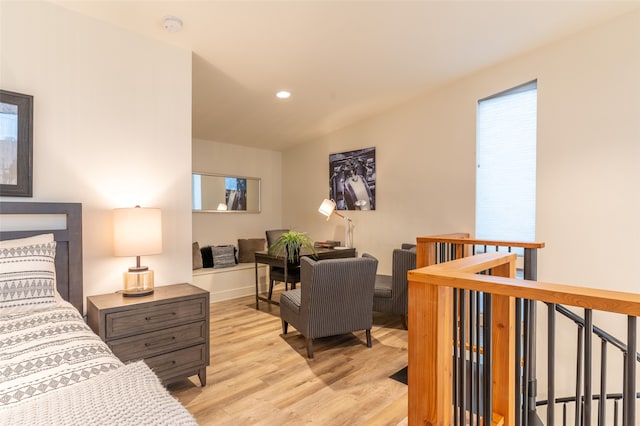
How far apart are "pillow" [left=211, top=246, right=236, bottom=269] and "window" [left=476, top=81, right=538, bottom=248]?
3317mm

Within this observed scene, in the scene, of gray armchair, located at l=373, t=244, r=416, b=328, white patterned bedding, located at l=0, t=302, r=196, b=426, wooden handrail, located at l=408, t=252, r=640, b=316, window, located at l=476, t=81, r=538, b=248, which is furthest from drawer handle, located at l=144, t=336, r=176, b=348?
window, located at l=476, t=81, r=538, b=248

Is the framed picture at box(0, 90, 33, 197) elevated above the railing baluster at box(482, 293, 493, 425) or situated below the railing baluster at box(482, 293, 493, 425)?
above

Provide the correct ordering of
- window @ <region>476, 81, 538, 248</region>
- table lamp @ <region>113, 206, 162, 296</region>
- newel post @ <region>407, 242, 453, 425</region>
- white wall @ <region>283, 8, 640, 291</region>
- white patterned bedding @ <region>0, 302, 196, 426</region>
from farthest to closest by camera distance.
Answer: window @ <region>476, 81, 538, 248</region>, white wall @ <region>283, 8, 640, 291</region>, table lamp @ <region>113, 206, 162, 296</region>, newel post @ <region>407, 242, 453, 425</region>, white patterned bedding @ <region>0, 302, 196, 426</region>

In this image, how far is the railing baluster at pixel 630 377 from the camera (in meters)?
0.90

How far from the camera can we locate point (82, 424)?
2.70 ft

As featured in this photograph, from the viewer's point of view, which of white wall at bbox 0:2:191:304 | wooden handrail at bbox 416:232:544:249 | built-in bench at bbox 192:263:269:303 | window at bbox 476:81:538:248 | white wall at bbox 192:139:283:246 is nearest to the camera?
white wall at bbox 0:2:191:304

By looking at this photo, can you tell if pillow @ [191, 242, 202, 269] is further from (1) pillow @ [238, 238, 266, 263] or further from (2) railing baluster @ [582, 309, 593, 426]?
(2) railing baluster @ [582, 309, 593, 426]

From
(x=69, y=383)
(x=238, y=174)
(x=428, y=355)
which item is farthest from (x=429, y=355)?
Answer: (x=238, y=174)

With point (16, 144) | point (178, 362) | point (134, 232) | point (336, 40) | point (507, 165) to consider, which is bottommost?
point (178, 362)

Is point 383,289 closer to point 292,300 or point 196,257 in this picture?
point 292,300

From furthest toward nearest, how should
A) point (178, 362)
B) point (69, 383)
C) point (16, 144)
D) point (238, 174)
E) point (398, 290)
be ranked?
point (238, 174) < point (398, 290) < point (178, 362) < point (16, 144) < point (69, 383)

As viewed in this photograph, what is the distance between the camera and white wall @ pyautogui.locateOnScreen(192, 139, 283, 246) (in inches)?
200

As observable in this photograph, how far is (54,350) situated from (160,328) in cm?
99

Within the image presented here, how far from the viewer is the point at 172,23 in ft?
7.60
